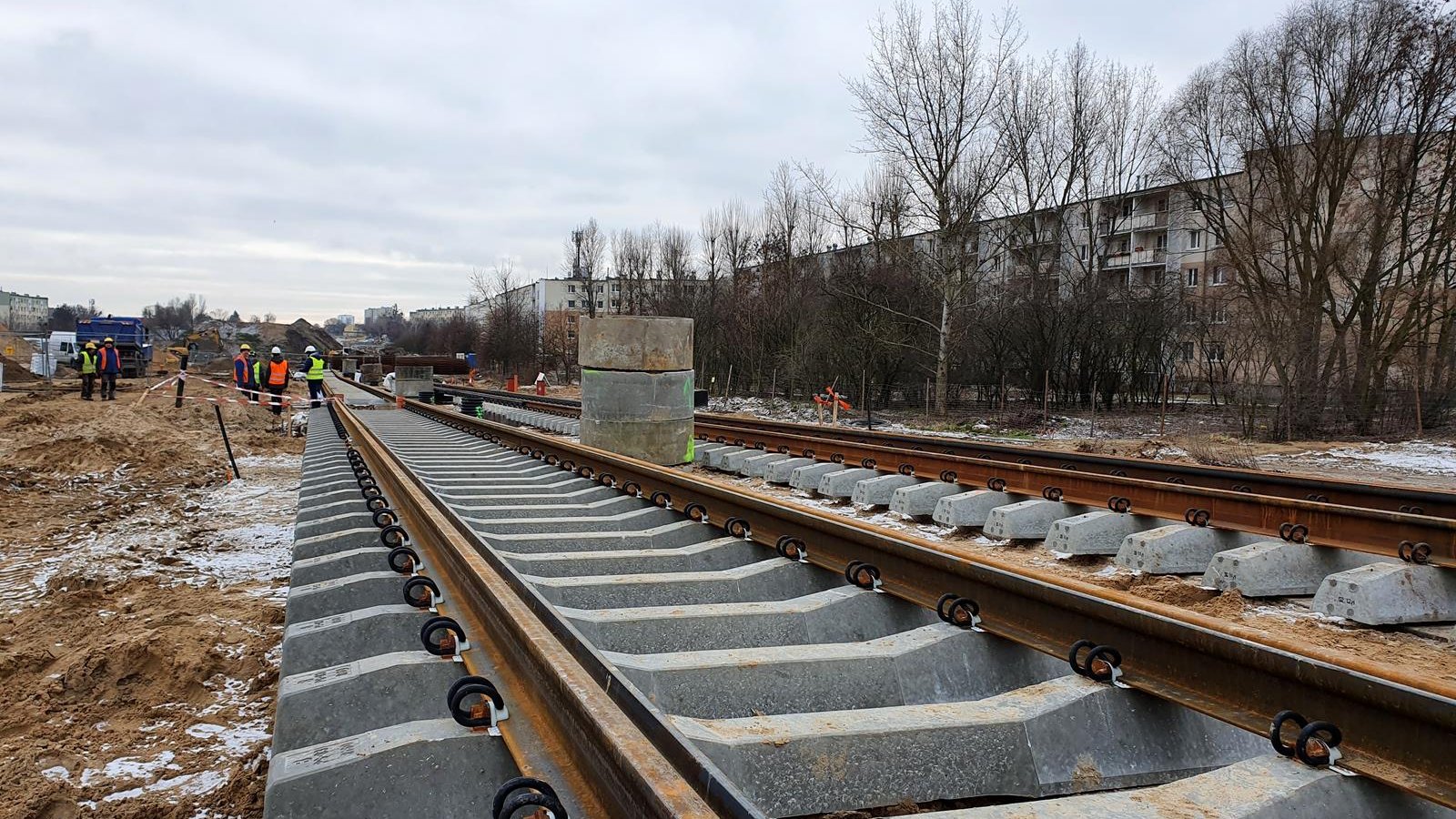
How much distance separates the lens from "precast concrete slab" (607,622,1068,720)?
230 centimetres

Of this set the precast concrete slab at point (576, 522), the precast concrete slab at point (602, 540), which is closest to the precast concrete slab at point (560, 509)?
the precast concrete slab at point (576, 522)

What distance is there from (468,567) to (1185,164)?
28604 millimetres

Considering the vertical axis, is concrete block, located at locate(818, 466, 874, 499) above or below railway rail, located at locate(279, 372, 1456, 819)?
below

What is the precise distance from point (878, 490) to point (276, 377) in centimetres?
1571

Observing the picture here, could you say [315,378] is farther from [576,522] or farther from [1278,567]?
[1278,567]

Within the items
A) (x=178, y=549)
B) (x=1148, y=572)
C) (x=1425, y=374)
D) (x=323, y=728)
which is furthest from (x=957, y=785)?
(x=1425, y=374)

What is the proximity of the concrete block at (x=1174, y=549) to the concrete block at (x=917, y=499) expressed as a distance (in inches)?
70.1

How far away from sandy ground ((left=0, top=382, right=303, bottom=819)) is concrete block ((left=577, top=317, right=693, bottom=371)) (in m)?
3.58

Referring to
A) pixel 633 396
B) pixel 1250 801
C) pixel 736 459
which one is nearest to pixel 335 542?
pixel 1250 801

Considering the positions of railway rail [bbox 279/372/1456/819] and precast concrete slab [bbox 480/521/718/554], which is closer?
railway rail [bbox 279/372/1456/819]

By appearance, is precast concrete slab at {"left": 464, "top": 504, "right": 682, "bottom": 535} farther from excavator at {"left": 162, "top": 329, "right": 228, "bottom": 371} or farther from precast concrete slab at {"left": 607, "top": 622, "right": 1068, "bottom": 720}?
excavator at {"left": 162, "top": 329, "right": 228, "bottom": 371}

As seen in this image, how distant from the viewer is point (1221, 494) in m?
5.36

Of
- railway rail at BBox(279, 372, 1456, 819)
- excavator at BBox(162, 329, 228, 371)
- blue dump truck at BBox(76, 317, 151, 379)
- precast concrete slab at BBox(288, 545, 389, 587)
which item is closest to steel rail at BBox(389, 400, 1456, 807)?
railway rail at BBox(279, 372, 1456, 819)

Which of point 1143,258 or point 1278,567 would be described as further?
point 1143,258
